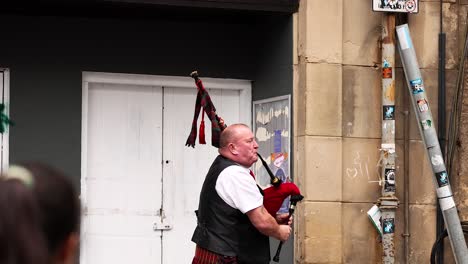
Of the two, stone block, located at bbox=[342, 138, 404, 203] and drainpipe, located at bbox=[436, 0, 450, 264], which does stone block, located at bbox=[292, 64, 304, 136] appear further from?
drainpipe, located at bbox=[436, 0, 450, 264]

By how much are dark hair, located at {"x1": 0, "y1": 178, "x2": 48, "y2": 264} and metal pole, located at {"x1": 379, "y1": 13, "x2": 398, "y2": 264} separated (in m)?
6.97

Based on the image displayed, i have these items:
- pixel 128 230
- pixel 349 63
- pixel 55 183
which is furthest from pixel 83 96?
pixel 55 183

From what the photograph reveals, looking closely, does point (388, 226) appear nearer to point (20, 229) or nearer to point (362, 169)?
point (362, 169)

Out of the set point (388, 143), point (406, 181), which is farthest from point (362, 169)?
point (406, 181)

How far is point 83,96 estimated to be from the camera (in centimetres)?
875

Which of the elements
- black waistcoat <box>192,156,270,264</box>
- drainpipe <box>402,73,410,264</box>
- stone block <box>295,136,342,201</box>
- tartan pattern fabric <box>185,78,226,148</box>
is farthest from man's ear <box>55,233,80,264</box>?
drainpipe <box>402,73,410,264</box>

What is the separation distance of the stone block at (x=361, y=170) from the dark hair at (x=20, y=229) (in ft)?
22.7

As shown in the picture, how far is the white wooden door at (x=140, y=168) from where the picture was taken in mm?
8844

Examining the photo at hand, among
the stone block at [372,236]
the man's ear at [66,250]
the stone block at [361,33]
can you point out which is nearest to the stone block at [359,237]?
the stone block at [372,236]

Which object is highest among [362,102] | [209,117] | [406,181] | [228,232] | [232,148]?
[362,102]

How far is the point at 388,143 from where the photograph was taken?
8555 millimetres

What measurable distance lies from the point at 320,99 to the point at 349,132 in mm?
430

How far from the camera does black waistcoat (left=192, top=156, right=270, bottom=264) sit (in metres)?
6.41

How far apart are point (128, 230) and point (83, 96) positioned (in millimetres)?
1371
